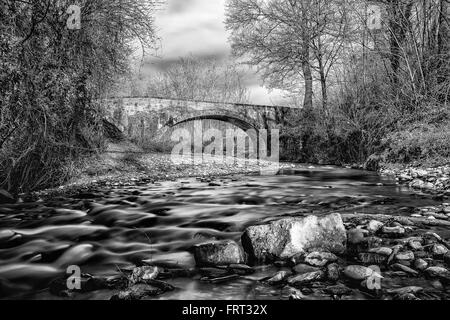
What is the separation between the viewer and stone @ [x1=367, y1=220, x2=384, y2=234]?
3385 millimetres

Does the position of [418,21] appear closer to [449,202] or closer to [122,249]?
[449,202]

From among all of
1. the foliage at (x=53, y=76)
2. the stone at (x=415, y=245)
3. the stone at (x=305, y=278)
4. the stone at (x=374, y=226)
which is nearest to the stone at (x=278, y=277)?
the stone at (x=305, y=278)

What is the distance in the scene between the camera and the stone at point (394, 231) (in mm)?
3269

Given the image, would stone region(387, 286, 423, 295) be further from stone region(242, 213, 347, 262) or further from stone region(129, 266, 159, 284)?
stone region(129, 266, 159, 284)

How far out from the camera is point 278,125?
22.2 metres

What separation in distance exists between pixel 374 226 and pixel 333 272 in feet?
4.17

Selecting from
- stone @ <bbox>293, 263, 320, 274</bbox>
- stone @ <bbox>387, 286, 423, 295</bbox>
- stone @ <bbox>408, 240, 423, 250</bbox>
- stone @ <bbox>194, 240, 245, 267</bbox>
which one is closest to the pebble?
stone @ <bbox>387, 286, 423, 295</bbox>

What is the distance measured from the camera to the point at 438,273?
7.83 ft

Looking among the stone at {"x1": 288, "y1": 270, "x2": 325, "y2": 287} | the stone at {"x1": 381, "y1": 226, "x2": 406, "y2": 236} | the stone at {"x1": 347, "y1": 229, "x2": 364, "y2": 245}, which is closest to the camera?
the stone at {"x1": 288, "y1": 270, "x2": 325, "y2": 287}

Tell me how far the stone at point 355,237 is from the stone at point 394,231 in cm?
34

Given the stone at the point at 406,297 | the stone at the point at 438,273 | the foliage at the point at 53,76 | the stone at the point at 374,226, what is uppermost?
the foliage at the point at 53,76

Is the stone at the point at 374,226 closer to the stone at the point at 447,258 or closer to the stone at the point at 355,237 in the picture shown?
the stone at the point at 355,237

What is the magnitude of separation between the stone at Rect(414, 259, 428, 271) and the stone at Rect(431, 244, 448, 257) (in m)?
0.27

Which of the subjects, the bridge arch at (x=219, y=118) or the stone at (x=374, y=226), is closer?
the stone at (x=374, y=226)
